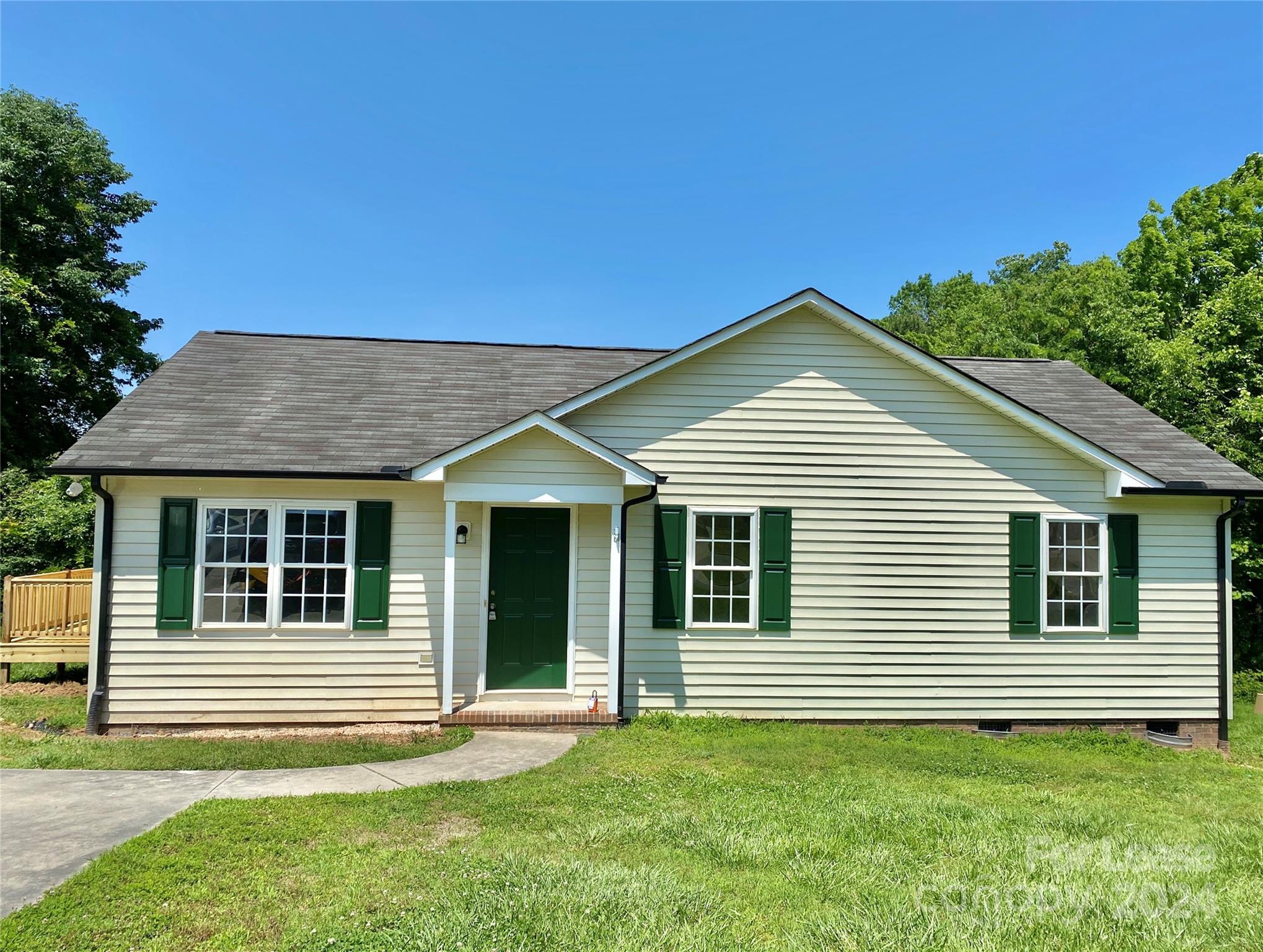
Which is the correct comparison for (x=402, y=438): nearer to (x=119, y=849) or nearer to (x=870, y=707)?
(x=119, y=849)

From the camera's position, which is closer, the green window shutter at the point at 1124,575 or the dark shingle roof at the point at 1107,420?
the green window shutter at the point at 1124,575

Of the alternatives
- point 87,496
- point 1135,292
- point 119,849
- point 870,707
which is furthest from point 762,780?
point 1135,292

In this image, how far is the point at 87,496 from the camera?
16453 millimetres

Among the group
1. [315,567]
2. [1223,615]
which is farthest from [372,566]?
[1223,615]

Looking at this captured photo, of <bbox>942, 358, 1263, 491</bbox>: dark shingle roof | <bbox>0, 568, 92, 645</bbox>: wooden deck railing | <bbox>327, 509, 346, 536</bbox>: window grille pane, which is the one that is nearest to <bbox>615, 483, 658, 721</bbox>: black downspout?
<bbox>327, 509, 346, 536</bbox>: window grille pane

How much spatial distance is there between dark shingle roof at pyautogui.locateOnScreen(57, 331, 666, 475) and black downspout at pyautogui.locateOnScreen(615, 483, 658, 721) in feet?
7.45

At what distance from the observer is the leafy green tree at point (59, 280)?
20.5m

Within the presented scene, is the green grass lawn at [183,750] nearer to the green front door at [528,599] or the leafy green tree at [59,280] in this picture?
the green front door at [528,599]

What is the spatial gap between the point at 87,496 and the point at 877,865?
18075 millimetres

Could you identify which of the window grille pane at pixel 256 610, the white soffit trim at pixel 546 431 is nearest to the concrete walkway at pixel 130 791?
the window grille pane at pixel 256 610

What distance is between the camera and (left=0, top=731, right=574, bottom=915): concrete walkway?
183 inches

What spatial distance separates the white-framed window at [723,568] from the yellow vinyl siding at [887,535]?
0.61ft

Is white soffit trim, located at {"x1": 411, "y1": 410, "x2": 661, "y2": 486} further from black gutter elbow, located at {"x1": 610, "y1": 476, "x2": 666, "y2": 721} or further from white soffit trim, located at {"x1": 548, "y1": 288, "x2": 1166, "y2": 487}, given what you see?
white soffit trim, located at {"x1": 548, "y1": 288, "x2": 1166, "y2": 487}

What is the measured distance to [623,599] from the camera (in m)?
8.48
